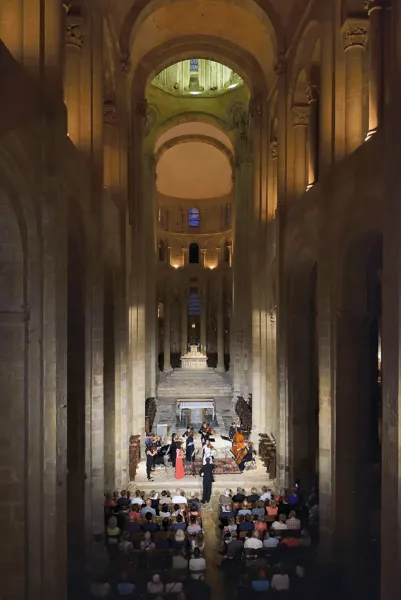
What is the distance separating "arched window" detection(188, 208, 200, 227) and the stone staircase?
13030 millimetres

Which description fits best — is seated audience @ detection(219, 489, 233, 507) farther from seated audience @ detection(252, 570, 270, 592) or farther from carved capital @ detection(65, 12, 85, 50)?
carved capital @ detection(65, 12, 85, 50)

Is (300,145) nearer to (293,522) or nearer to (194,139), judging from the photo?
(293,522)

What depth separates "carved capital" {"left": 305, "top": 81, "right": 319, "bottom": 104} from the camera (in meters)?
15.5

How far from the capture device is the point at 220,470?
19.0 m

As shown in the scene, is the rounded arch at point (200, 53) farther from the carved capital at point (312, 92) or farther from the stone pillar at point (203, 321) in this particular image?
the stone pillar at point (203, 321)

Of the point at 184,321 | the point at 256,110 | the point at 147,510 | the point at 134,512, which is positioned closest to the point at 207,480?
the point at 147,510

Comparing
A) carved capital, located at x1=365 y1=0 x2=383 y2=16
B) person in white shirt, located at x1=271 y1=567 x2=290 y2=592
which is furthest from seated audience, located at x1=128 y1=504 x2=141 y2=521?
carved capital, located at x1=365 y1=0 x2=383 y2=16

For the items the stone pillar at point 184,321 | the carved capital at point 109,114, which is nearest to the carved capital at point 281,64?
the carved capital at point 109,114

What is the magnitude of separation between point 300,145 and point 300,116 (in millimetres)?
897

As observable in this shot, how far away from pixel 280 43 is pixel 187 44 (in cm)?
596

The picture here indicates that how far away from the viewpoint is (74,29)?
39.6 ft

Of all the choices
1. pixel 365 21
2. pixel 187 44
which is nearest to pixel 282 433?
pixel 365 21

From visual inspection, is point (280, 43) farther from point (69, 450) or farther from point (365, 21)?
point (69, 450)

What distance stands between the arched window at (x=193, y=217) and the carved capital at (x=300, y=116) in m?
26.4
